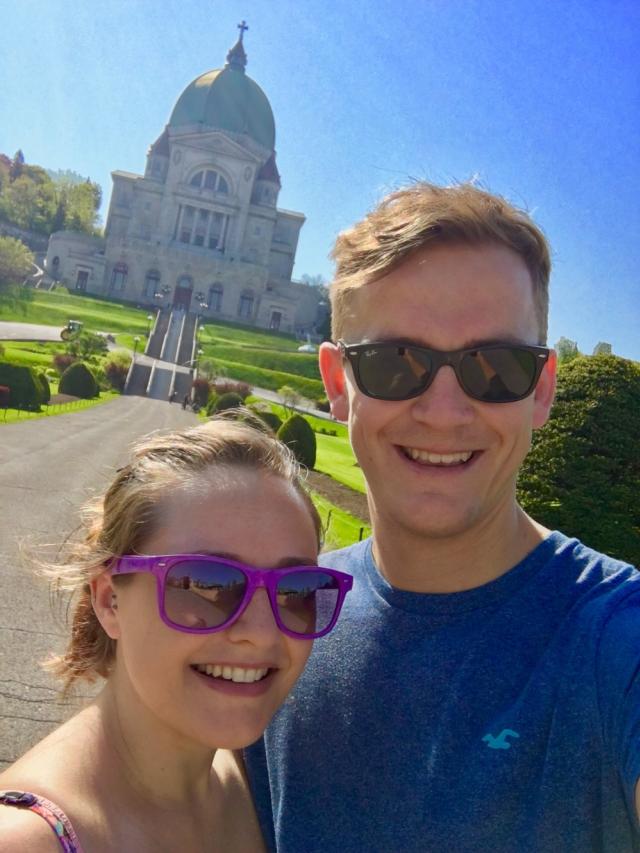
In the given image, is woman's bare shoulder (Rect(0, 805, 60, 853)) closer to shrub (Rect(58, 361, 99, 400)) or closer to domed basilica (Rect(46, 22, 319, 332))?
shrub (Rect(58, 361, 99, 400))

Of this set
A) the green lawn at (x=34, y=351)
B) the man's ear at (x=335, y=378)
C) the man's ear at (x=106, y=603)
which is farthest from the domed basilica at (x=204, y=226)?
the man's ear at (x=106, y=603)

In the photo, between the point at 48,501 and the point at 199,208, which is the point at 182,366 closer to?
the point at 199,208

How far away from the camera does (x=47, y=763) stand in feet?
5.22

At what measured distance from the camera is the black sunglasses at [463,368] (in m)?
2.14

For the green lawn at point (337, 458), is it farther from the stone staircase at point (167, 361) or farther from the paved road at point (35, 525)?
the stone staircase at point (167, 361)

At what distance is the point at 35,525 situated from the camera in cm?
908

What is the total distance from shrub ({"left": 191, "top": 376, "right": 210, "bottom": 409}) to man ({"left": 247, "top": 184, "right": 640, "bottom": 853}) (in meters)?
34.6

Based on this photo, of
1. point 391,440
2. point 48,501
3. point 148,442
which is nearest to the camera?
point 148,442

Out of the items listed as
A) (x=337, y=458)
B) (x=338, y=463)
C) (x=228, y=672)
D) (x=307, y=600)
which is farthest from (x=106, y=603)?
(x=337, y=458)

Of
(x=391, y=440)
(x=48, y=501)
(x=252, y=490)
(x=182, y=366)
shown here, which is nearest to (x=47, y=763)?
(x=252, y=490)

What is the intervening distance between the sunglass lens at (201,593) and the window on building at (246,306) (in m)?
74.1

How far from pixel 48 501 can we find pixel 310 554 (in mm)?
9342

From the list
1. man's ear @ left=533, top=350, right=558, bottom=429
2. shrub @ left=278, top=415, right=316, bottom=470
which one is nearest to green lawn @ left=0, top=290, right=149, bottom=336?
shrub @ left=278, top=415, right=316, bottom=470

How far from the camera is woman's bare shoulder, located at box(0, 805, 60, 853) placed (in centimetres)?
137
